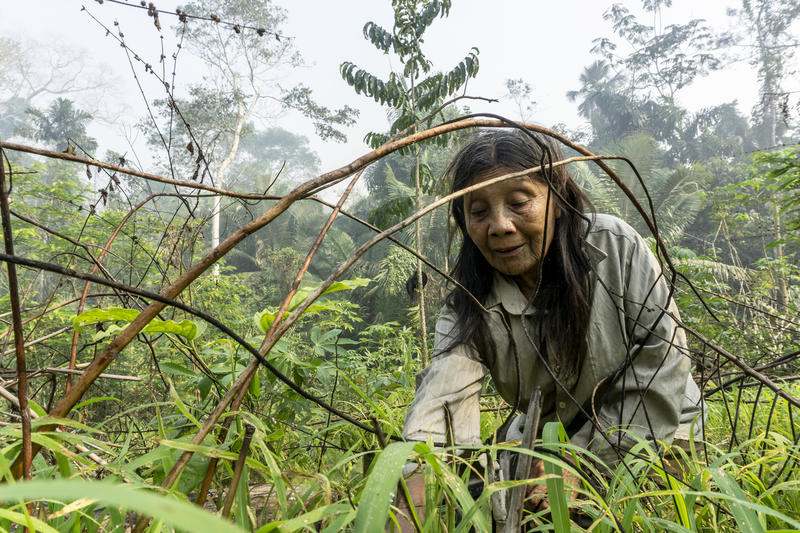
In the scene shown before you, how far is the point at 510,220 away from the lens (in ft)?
3.47

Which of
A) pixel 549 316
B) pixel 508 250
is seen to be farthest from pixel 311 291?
pixel 549 316

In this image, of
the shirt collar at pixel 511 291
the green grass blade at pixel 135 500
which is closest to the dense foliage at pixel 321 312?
the green grass blade at pixel 135 500

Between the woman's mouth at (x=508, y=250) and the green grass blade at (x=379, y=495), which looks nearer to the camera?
the green grass blade at (x=379, y=495)

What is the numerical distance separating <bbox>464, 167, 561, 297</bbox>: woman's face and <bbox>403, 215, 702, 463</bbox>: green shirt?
122 mm

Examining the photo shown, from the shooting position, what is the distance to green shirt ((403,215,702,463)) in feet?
3.40

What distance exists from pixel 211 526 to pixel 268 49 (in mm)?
17295

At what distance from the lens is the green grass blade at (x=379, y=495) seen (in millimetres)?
277

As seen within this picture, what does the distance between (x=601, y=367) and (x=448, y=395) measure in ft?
1.37

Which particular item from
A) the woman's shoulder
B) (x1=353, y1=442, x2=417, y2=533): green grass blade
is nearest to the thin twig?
(x1=353, y1=442, x2=417, y2=533): green grass blade

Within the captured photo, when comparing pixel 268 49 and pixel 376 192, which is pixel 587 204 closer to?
pixel 268 49

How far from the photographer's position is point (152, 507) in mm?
110

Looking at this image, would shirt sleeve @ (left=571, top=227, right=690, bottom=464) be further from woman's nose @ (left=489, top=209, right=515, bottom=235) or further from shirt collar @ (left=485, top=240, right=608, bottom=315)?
woman's nose @ (left=489, top=209, right=515, bottom=235)

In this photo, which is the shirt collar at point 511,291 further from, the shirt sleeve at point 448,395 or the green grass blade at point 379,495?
the green grass blade at point 379,495

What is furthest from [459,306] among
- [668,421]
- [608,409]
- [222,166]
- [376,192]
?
[376,192]
